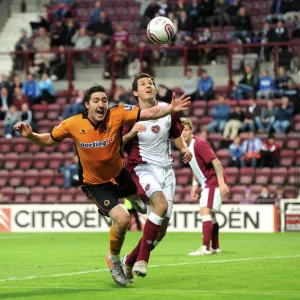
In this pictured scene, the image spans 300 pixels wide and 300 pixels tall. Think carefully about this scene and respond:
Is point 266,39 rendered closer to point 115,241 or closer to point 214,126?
point 214,126

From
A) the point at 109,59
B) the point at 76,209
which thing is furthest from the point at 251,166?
the point at 109,59

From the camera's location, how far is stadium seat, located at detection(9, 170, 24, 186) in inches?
1078

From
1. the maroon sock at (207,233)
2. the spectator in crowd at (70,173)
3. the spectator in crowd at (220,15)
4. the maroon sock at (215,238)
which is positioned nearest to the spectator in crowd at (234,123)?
the spectator in crowd at (220,15)

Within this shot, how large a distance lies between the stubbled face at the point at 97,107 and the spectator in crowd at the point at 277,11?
18588 mm

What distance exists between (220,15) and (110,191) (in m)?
19.0

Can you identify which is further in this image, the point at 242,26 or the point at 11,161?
the point at 11,161

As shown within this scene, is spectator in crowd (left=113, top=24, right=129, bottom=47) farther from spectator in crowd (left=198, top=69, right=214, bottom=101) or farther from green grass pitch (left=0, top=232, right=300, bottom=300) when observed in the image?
green grass pitch (left=0, top=232, right=300, bottom=300)

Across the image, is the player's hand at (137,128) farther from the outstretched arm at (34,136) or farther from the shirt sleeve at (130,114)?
the outstretched arm at (34,136)

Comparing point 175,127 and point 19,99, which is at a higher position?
point 175,127

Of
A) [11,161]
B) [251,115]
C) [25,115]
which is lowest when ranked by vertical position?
[11,161]

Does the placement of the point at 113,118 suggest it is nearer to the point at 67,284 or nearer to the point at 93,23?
the point at 67,284

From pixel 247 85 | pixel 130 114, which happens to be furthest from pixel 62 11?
pixel 130 114

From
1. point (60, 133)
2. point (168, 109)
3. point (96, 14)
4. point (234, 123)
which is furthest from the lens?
point (96, 14)

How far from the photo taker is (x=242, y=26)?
2784 centimetres
